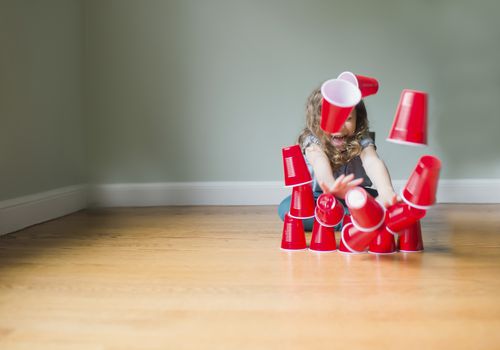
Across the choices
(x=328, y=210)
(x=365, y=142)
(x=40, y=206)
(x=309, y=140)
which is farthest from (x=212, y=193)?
(x=328, y=210)

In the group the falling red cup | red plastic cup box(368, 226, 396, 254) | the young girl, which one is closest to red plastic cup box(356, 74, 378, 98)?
the falling red cup

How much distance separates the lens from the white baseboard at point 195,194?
2.52m

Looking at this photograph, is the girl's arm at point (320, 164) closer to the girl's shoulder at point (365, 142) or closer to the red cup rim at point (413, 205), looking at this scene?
the girl's shoulder at point (365, 142)

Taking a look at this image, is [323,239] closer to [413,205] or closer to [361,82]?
[413,205]

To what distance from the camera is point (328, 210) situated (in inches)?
56.1

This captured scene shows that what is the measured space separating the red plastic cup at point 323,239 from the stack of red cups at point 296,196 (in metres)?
0.04

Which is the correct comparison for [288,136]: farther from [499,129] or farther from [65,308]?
[65,308]

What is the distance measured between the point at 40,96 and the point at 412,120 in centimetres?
134

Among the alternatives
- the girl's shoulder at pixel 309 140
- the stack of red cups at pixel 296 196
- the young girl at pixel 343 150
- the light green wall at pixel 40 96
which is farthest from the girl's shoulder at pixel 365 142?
the light green wall at pixel 40 96

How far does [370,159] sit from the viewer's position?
1578 mm

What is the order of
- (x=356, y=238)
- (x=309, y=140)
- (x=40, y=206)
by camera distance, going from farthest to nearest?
1. (x=40, y=206)
2. (x=309, y=140)
3. (x=356, y=238)

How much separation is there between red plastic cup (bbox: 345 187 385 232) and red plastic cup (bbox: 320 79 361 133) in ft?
0.50

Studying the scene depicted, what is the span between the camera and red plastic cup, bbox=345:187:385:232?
129 centimetres

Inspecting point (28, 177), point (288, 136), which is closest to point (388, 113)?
point (288, 136)
